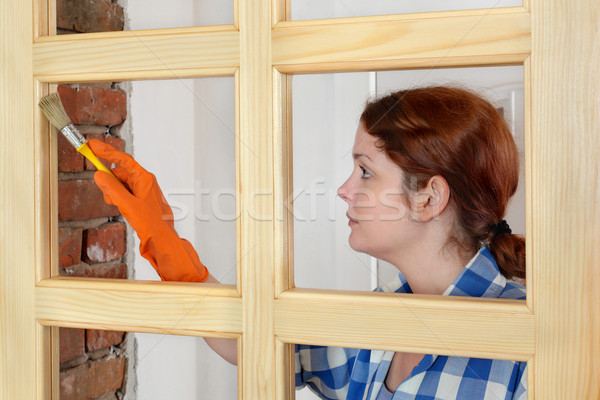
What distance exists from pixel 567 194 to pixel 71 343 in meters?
0.68

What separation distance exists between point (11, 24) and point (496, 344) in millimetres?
619

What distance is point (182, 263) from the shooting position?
0.77m

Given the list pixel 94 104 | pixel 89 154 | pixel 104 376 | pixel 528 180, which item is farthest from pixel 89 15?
pixel 528 180

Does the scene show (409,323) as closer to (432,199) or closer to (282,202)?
(282,202)

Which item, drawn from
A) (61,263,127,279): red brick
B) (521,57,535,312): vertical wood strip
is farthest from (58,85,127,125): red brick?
(521,57,535,312): vertical wood strip

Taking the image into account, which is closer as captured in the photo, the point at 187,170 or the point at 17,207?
the point at 17,207

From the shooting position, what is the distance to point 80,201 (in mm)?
801

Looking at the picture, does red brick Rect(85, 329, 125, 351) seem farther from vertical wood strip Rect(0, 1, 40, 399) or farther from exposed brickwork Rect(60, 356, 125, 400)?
vertical wood strip Rect(0, 1, 40, 399)

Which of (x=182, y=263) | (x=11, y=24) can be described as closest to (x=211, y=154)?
(x=182, y=263)

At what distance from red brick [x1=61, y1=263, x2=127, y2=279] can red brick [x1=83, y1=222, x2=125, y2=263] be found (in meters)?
0.01

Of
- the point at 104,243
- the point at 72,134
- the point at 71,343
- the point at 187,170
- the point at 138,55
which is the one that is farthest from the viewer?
the point at 187,170

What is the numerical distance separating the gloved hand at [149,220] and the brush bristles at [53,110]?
13cm

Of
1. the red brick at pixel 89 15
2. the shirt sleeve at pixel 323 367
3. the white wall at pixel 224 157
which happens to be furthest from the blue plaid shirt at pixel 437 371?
the red brick at pixel 89 15

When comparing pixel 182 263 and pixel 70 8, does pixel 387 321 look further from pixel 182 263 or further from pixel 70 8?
pixel 70 8
